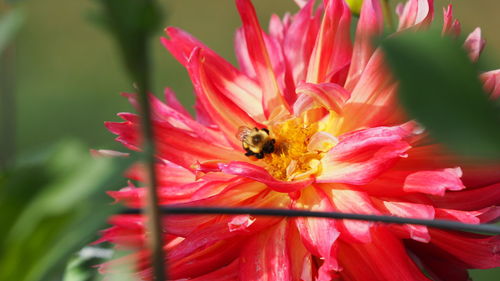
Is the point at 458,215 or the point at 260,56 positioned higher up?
the point at 260,56

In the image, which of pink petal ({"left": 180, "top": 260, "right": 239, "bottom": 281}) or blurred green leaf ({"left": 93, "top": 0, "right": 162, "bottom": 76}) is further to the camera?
pink petal ({"left": 180, "top": 260, "right": 239, "bottom": 281})

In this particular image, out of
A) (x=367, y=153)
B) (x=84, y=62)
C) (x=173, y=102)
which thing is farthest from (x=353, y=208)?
(x=84, y=62)

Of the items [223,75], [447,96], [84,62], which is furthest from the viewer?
[84,62]

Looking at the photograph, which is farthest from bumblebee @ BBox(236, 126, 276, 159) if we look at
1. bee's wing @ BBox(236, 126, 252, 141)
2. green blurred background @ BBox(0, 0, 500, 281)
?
green blurred background @ BBox(0, 0, 500, 281)

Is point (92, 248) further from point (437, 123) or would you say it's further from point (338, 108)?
point (437, 123)

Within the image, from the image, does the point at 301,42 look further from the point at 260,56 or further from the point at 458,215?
the point at 458,215

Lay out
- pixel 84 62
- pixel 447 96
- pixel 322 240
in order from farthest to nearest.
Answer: pixel 84 62 → pixel 322 240 → pixel 447 96

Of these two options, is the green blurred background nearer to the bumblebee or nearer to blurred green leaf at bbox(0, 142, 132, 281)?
the bumblebee
